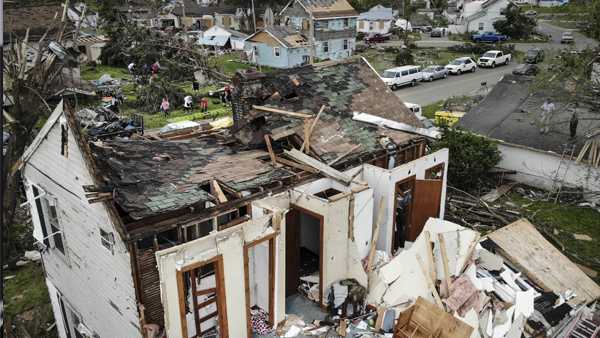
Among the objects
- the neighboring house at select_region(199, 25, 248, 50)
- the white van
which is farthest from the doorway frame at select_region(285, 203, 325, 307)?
the neighboring house at select_region(199, 25, 248, 50)

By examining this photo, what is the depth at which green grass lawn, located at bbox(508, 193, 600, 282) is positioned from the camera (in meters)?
16.4

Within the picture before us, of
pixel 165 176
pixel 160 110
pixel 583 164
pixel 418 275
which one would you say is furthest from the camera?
pixel 160 110

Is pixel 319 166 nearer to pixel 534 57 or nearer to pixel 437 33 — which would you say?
pixel 534 57

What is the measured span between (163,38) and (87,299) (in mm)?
41345

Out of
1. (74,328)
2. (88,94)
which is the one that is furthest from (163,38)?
(74,328)

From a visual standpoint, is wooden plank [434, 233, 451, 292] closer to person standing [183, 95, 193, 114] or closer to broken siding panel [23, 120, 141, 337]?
broken siding panel [23, 120, 141, 337]

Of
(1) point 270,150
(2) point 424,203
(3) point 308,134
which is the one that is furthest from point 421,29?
(1) point 270,150

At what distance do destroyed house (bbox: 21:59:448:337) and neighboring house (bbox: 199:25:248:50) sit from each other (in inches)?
1875

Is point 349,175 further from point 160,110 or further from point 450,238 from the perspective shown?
point 160,110

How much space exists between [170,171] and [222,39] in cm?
5289

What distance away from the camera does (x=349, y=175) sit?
12172 millimetres

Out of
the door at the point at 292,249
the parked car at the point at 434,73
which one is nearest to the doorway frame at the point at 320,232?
the door at the point at 292,249

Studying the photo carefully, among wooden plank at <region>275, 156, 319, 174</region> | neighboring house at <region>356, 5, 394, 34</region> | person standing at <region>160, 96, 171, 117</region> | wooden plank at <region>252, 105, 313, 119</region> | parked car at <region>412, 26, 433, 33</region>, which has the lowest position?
person standing at <region>160, 96, 171, 117</region>

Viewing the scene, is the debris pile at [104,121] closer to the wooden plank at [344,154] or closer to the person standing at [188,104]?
the person standing at [188,104]
